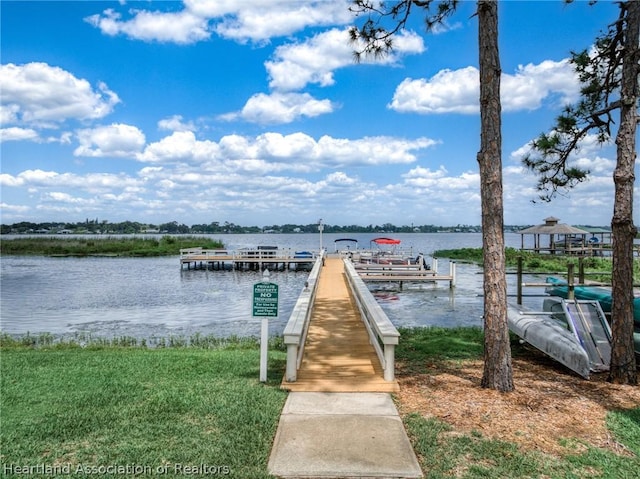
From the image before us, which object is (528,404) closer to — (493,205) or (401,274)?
(493,205)

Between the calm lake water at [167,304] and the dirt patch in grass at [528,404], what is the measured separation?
7.38 meters

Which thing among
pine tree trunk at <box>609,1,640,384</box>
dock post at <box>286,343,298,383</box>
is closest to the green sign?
dock post at <box>286,343,298,383</box>

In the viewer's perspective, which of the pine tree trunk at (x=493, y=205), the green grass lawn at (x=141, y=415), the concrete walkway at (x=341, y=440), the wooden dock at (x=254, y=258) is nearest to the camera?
the concrete walkway at (x=341, y=440)

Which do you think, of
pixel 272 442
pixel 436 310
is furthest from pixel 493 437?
pixel 436 310

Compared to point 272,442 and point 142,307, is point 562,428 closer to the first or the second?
point 272,442

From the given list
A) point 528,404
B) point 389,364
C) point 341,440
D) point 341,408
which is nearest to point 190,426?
point 341,440

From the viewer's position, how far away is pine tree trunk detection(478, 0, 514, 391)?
239 inches

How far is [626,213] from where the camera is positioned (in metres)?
6.54

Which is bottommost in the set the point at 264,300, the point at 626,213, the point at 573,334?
the point at 573,334

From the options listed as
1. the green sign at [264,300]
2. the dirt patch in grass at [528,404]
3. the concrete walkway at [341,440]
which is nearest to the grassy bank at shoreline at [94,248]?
the green sign at [264,300]

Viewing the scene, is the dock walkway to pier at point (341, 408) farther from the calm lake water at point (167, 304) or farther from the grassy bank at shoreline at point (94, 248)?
Result: the grassy bank at shoreline at point (94, 248)

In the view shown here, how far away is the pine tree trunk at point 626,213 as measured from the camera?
653 centimetres

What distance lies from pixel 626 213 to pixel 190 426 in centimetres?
611

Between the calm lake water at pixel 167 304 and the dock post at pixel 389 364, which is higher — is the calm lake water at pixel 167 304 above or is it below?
below
